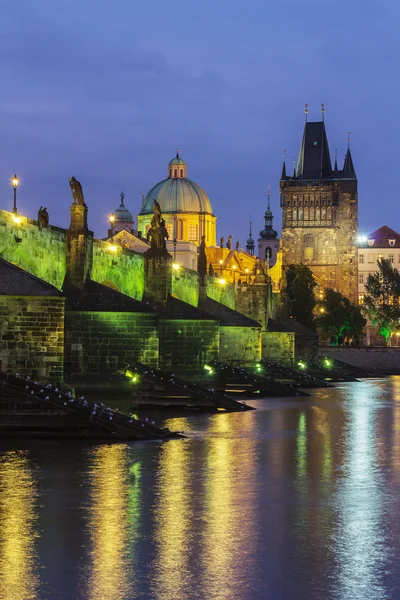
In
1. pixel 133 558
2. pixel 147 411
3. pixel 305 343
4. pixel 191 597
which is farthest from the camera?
pixel 305 343

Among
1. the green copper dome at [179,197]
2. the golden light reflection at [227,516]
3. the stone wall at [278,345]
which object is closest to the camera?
the golden light reflection at [227,516]

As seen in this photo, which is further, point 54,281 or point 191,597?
point 54,281

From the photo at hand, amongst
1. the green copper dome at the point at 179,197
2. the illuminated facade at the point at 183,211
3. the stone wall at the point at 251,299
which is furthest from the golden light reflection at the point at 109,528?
the green copper dome at the point at 179,197

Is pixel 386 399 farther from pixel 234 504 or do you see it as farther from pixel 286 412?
pixel 234 504

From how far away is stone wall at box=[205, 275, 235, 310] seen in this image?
67775 mm

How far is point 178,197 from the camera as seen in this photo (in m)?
152

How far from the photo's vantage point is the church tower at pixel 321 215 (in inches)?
6462

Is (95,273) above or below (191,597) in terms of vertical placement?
above

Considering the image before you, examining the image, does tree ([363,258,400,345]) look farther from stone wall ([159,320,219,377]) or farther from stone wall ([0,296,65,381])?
stone wall ([0,296,65,381])

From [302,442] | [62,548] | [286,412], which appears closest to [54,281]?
[286,412]

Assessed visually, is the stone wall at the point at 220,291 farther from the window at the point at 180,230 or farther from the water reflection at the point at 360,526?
the window at the point at 180,230

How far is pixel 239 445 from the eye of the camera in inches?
1061

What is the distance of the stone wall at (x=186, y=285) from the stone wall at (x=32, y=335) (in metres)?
27.1

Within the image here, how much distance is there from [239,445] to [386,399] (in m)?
25.7
